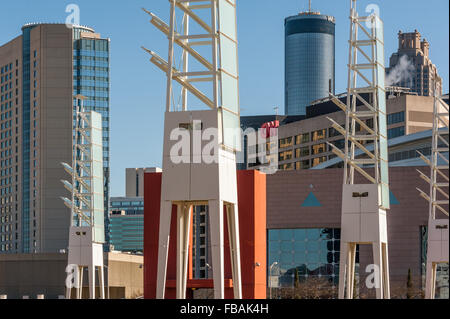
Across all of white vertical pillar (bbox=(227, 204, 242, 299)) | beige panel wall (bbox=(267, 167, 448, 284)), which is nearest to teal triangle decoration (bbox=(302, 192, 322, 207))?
beige panel wall (bbox=(267, 167, 448, 284))

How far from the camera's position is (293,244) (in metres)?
136

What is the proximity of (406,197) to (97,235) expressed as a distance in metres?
53.2

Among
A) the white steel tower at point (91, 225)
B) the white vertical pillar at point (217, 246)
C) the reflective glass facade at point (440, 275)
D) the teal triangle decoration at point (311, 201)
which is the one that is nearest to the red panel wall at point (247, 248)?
the white steel tower at point (91, 225)

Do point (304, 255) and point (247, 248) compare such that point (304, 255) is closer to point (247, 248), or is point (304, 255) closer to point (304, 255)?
point (304, 255)

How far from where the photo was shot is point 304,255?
134875 millimetres

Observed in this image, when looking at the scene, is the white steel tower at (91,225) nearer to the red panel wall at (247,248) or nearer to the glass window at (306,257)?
the red panel wall at (247,248)

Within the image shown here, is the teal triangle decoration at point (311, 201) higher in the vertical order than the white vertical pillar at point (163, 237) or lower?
higher

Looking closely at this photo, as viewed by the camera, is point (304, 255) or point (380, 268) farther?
point (304, 255)

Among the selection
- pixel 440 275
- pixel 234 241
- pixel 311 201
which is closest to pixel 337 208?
pixel 311 201

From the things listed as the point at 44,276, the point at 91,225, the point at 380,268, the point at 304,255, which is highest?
the point at 91,225

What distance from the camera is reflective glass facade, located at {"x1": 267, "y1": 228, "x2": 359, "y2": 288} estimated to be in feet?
440

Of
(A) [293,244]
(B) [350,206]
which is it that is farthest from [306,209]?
(B) [350,206]

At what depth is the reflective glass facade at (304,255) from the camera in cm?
13425
